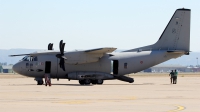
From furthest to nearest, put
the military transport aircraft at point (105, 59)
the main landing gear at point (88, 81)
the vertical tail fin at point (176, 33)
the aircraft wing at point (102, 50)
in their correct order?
the vertical tail fin at point (176, 33)
the main landing gear at point (88, 81)
the military transport aircraft at point (105, 59)
the aircraft wing at point (102, 50)

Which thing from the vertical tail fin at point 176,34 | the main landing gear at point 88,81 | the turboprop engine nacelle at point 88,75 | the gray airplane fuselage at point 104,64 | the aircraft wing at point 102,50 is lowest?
the main landing gear at point 88,81

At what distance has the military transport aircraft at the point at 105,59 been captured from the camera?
51969mm

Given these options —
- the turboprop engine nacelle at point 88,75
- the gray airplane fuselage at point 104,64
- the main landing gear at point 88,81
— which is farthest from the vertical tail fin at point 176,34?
the main landing gear at point 88,81

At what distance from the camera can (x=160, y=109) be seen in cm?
2302

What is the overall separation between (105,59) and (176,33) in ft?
27.5

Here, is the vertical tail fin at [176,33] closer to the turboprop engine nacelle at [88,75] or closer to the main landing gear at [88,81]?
the turboprop engine nacelle at [88,75]

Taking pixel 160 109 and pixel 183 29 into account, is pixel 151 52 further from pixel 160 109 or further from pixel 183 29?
pixel 160 109

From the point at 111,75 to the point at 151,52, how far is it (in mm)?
5047

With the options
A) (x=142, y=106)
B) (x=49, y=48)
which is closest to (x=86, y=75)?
(x=49, y=48)

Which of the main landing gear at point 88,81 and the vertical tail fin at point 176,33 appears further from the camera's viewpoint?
the vertical tail fin at point 176,33

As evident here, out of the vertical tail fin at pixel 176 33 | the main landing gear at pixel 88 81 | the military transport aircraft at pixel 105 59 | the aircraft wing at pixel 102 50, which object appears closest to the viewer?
the aircraft wing at pixel 102 50

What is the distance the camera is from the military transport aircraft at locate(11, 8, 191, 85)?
171 ft

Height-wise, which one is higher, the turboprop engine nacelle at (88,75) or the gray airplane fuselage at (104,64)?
the gray airplane fuselage at (104,64)

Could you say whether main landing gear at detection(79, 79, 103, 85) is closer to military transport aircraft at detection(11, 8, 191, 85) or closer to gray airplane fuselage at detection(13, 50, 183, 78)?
military transport aircraft at detection(11, 8, 191, 85)
